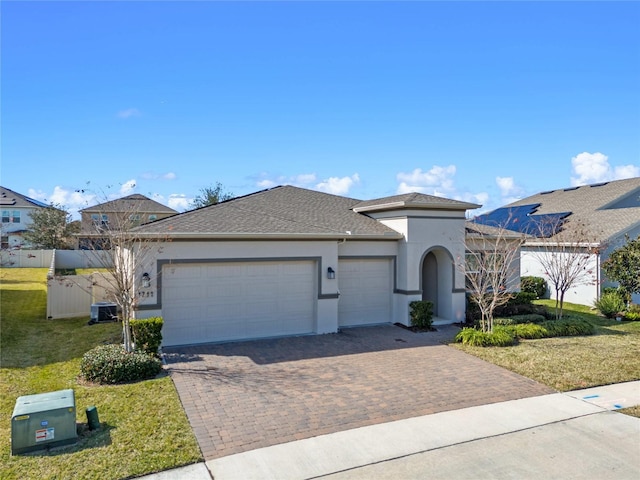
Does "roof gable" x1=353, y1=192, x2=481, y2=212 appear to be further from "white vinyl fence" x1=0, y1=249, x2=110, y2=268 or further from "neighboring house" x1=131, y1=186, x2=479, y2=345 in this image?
"white vinyl fence" x1=0, y1=249, x2=110, y2=268

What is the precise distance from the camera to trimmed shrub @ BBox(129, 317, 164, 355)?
1066 centimetres

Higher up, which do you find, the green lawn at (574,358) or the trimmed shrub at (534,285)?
the trimmed shrub at (534,285)

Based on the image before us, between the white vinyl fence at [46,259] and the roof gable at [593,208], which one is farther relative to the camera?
the white vinyl fence at [46,259]

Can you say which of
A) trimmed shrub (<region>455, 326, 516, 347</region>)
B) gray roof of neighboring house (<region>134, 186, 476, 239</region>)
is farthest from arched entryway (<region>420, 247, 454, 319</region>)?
trimmed shrub (<region>455, 326, 516, 347</region>)

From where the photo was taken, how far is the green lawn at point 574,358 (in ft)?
32.2

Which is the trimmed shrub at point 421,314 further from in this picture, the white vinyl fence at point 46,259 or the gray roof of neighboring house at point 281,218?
the white vinyl fence at point 46,259

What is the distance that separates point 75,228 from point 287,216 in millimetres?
21836

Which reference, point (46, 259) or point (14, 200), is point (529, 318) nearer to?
point (46, 259)

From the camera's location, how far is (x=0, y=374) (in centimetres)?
965

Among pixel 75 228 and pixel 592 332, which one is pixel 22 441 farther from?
pixel 75 228

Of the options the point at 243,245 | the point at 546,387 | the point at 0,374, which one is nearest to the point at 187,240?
the point at 243,245

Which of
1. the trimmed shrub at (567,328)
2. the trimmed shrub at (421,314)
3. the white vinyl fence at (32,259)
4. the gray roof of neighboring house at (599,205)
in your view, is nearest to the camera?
the trimmed shrub at (567,328)

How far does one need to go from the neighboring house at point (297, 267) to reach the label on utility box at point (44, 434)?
5477mm

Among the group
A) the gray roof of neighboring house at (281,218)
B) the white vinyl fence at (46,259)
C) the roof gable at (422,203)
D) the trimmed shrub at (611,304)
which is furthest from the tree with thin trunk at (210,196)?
the trimmed shrub at (611,304)
